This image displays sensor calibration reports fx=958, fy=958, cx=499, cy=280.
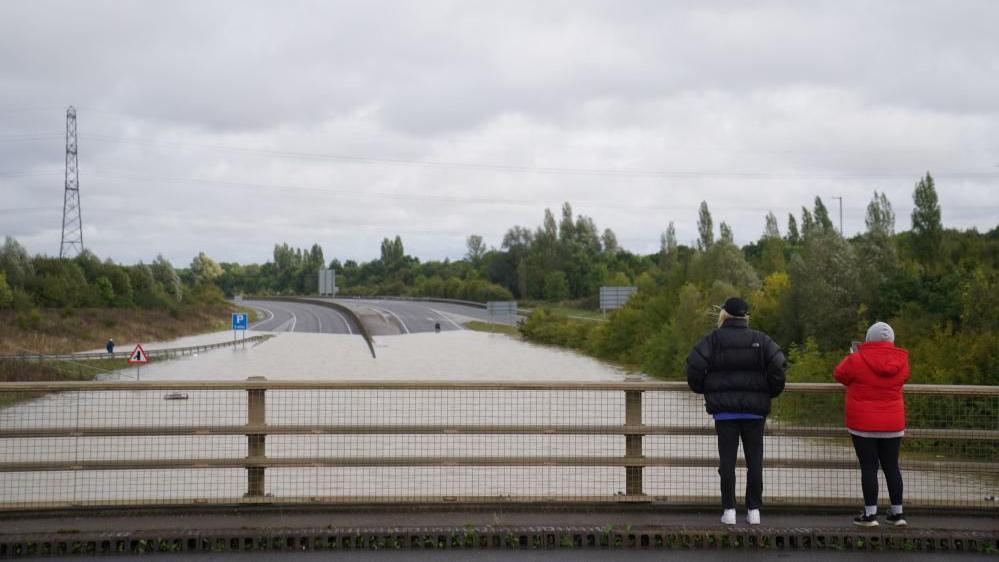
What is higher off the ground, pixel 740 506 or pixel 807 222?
pixel 807 222

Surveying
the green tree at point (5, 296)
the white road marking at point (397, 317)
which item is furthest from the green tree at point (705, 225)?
the green tree at point (5, 296)

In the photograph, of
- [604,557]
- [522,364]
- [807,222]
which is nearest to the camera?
[604,557]

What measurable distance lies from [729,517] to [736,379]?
3.97ft

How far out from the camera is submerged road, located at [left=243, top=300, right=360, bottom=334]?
341ft

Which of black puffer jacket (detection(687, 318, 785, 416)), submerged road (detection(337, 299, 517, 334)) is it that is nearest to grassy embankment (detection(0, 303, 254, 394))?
submerged road (detection(337, 299, 517, 334))

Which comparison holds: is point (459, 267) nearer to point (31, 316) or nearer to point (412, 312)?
point (412, 312)

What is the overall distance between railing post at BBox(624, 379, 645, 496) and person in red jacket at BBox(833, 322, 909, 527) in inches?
70.1

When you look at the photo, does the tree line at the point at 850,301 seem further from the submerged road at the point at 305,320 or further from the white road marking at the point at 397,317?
the submerged road at the point at 305,320

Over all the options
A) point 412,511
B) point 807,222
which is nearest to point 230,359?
point 412,511

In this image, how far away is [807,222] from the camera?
324ft

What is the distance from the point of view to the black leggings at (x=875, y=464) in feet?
26.9

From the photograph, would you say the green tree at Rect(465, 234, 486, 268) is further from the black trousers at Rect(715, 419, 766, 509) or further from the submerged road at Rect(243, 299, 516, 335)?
the black trousers at Rect(715, 419, 766, 509)

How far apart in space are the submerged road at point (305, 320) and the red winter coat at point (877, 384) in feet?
310

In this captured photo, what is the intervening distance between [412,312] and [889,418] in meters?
117
